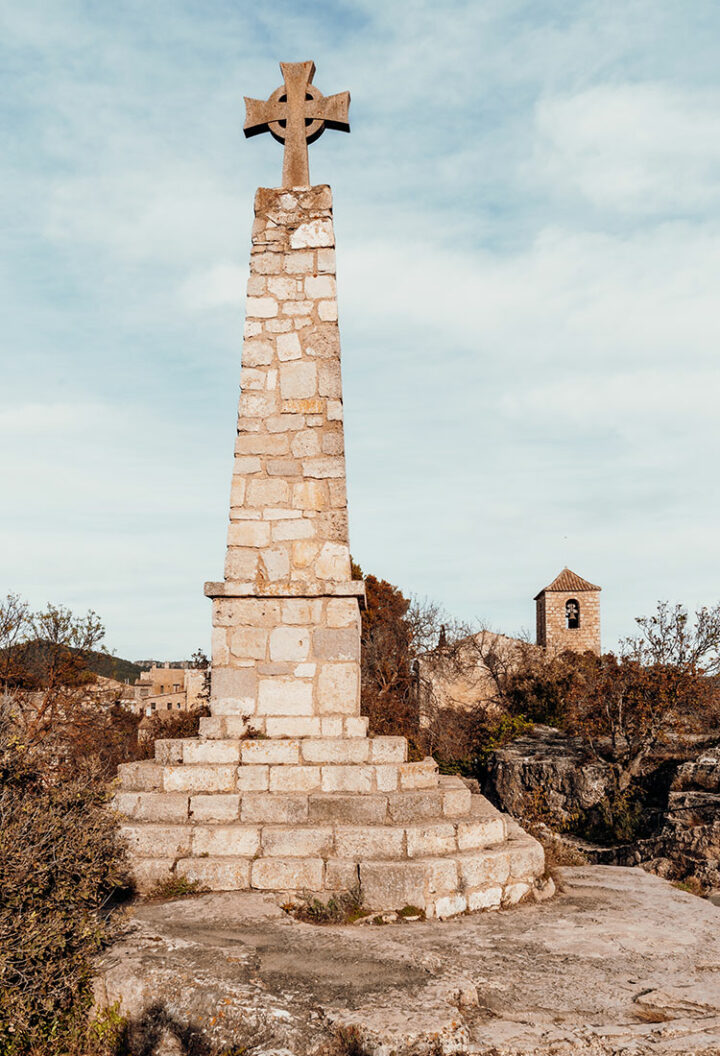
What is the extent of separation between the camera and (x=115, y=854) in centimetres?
471

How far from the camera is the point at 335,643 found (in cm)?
613

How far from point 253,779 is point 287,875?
0.83 m

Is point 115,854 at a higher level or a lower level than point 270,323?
lower

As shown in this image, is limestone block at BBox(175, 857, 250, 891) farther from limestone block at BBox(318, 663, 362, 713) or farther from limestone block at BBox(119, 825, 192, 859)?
limestone block at BBox(318, 663, 362, 713)

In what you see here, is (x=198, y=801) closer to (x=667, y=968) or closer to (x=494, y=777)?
(x=667, y=968)

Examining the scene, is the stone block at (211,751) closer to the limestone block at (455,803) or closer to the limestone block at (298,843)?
the limestone block at (298,843)

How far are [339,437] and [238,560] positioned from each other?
1351mm

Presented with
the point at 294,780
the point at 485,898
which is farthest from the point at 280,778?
the point at 485,898

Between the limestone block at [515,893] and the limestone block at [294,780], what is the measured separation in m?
1.52

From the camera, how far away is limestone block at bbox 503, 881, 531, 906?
17.3 feet

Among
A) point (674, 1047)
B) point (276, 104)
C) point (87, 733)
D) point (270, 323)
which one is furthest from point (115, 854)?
point (87, 733)

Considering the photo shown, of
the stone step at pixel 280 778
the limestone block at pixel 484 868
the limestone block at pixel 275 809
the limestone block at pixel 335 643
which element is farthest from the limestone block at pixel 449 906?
the limestone block at pixel 335 643

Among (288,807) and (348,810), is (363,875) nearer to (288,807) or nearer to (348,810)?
(348,810)

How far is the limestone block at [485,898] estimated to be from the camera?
5086 millimetres
